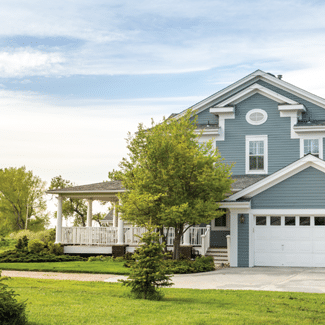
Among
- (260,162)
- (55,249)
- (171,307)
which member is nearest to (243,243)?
(260,162)

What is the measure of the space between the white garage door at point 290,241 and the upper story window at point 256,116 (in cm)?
590

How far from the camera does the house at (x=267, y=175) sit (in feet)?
63.3

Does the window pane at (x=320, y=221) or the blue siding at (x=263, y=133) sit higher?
the blue siding at (x=263, y=133)

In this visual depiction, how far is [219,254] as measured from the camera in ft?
71.8

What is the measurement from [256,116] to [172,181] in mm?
7804

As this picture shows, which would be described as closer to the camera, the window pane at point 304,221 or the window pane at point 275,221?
the window pane at point 304,221

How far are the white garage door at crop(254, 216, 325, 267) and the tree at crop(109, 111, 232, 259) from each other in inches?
107

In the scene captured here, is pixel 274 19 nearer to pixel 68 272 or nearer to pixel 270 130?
pixel 270 130

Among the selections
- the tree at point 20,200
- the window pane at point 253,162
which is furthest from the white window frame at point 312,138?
the tree at point 20,200

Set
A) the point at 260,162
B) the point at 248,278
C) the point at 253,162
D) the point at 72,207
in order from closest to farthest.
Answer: the point at 248,278, the point at 260,162, the point at 253,162, the point at 72,207

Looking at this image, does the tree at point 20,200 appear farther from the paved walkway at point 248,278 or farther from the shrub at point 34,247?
the paved walkway at point 248,278

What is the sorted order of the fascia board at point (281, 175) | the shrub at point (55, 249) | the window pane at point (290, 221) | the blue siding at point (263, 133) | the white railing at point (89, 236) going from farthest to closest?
1. the white railing at point (89, 236)
2. the shrub at point (55, 249)
3. the blue siding at point (263, 133)
4. the window pane at point (290, 221)
5. the fascia board at point (281, 175)

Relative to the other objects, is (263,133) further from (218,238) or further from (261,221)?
(218,238)

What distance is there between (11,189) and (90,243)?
25.5 meters
